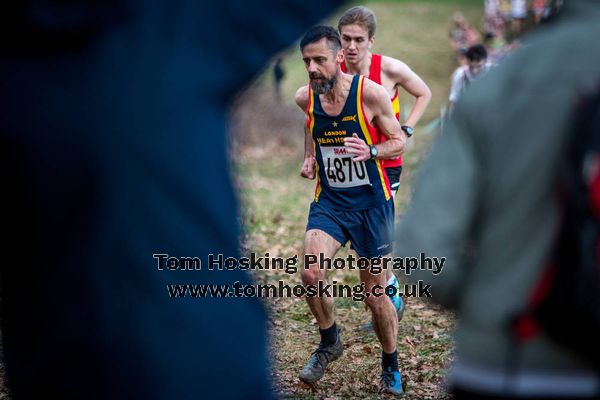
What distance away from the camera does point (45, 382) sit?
1689 mm

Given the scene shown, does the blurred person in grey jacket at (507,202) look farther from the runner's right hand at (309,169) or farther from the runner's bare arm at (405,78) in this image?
the runner's bare arm at (405,78)

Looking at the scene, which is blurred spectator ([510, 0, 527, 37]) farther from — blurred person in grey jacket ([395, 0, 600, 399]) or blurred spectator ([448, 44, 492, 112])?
blurred person in grey jacket ([395, 0, 600, 399])

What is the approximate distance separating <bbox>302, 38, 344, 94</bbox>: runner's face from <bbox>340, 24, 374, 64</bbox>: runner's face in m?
1.08

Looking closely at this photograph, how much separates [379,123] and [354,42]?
1275mm

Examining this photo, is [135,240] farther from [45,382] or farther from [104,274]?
[45,382]

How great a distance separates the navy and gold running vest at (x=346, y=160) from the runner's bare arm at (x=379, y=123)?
0.05 meters

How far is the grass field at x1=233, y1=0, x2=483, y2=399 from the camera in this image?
19.4 feet

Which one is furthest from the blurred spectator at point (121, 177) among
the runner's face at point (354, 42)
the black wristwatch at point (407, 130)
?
the black wristwatch at point (407, 130)

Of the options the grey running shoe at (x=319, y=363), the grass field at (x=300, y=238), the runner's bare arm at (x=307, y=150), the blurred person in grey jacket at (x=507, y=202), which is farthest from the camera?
the grass field at (x=300, y=238)

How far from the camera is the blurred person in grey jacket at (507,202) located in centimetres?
195

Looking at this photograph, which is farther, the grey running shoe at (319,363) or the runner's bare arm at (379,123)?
the grey running shoe at (319,363)

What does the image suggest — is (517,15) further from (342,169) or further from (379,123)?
(342,169)

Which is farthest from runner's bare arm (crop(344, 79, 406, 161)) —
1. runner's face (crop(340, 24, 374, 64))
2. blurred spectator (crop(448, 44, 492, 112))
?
blurred spectator (crop(448, 44, 492, 112))

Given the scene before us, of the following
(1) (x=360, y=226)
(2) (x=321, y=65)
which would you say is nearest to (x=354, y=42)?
(2) (x=321, y=65)
